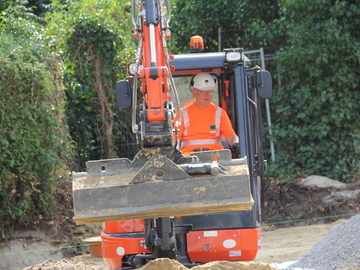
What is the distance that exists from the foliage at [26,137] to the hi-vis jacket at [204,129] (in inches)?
107

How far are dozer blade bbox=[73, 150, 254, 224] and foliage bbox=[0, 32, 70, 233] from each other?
3.69 meters

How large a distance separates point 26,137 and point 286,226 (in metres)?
4.79

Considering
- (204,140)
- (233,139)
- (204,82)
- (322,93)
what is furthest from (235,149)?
(322,93)

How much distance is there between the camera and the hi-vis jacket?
6.01 m

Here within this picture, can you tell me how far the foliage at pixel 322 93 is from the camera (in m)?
11.2

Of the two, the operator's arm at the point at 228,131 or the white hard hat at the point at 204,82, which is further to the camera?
the white hard hat at the point at 204,82

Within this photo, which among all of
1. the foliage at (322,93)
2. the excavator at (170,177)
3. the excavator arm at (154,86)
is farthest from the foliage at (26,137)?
the foliage at (322,93)

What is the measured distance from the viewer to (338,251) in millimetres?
6652

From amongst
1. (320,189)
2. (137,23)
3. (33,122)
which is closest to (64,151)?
(33,122)

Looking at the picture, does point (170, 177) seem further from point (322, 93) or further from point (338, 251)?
point (322, 93)

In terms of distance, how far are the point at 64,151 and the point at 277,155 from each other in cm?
446

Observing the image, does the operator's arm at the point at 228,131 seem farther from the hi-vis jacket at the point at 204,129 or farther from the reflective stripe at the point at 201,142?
the reflective stripe at the point at 201,142

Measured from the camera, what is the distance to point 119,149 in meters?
11.1

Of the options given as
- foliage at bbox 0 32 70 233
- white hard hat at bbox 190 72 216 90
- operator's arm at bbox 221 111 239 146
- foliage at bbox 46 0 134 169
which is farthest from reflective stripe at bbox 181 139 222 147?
foliage at bbox 46 0 134 169
